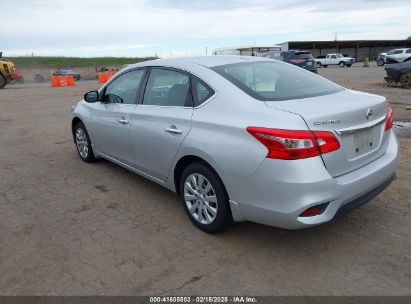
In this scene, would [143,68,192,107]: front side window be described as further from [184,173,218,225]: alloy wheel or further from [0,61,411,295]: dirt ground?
[0,61,411,295]: dirt ground

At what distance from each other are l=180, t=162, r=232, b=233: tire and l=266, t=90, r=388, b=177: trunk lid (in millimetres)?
837

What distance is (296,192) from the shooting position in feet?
9.46

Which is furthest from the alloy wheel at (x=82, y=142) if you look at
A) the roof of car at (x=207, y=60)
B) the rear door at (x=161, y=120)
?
the roof of car at (x=207, y=60)

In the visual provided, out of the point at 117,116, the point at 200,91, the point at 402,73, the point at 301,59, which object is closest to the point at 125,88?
the point at 117,116

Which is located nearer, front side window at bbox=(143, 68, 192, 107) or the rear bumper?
the rear bumper

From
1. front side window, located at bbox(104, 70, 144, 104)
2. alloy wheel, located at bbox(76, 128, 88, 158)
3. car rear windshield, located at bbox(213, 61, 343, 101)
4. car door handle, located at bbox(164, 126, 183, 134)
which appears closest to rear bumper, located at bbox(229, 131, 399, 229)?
car rear windshield, located at bbox(213, 61, 343, 101)

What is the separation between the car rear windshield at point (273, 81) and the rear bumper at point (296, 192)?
2.33ft

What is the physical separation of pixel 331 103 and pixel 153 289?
204cm

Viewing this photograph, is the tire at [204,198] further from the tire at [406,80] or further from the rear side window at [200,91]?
the tire at [406,80]

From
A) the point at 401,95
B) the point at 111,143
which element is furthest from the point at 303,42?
the point at 111,143

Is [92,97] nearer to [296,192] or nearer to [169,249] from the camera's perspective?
[169,249]

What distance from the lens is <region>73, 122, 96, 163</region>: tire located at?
5898 mm

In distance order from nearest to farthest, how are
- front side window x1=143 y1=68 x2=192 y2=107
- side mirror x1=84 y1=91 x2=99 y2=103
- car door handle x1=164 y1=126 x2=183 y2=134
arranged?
car door handle x1=164 y1=126 x2=183 y2=134
front side window x1=143 y1=68 x2=192 y2=107
side mirror x1=84 y1=91 x2=99 y2=103

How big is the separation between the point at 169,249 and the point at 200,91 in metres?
1.47
